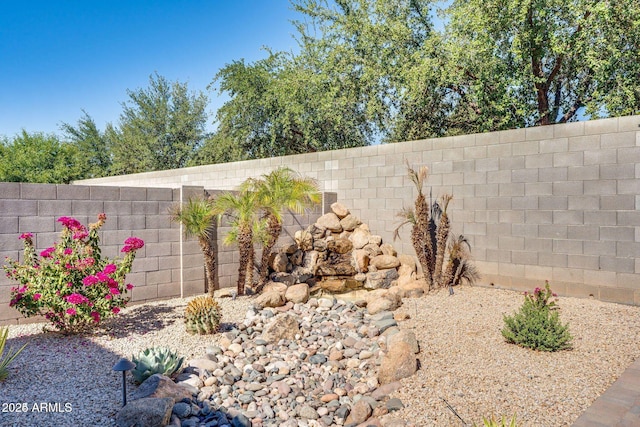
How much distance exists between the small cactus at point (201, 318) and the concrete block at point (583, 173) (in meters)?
5.54

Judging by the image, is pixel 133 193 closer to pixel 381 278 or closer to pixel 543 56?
pixel 381 278

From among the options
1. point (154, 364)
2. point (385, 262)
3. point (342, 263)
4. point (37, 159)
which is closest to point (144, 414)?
point (154, 364)

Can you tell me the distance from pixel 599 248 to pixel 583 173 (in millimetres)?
1126

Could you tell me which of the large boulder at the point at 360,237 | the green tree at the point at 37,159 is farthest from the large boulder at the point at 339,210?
the green tree at the point at 37,159

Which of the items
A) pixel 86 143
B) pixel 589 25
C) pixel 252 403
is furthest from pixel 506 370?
pixel 86 143

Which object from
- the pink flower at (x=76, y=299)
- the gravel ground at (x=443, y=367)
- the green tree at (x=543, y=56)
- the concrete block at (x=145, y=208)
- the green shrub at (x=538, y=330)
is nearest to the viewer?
the gravel ground at (x=443, y=367)

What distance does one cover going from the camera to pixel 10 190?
4969 mm

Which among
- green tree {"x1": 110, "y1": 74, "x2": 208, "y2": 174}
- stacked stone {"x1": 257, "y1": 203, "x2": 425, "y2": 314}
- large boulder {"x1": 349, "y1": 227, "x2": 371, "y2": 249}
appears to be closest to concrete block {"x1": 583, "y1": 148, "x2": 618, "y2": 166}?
stacked stone {"x1": 257, "y1": 203, "x2": 425, "y2": 314}

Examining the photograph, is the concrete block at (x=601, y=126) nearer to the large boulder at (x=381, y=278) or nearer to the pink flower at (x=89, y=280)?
the large boulder at (x=381, y=278)

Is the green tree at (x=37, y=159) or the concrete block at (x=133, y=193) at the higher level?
the green tree at (x=37, y=159)

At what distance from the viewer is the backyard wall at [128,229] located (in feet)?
16.3

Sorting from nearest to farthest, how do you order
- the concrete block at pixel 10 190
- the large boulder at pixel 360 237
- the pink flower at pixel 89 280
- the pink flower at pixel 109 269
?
the pink flower at pixel 89 280
the pink flower at pixel 109 269
the concrete block at pixel 10 190
the large boulder at pixel 360 237

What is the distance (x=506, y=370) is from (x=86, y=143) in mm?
23808

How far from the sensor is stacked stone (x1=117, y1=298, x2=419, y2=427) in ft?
10.6
